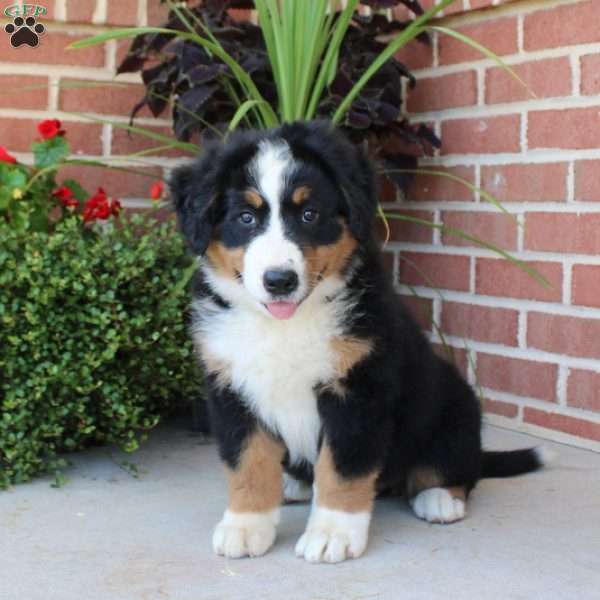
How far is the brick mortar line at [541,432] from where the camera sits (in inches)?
130

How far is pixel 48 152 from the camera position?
135 inches

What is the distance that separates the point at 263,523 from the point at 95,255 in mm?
1081

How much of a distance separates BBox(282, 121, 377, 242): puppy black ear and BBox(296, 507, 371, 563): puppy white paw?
71 cm

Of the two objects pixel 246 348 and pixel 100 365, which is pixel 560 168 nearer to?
pixel 246 348

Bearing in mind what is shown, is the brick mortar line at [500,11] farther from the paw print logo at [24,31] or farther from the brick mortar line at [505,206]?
the paw print logo at [24,31]

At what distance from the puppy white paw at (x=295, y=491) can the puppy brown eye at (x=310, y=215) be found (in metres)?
0.84

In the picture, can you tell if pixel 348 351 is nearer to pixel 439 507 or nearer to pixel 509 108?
pixel 439 507

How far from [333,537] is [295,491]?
48cm

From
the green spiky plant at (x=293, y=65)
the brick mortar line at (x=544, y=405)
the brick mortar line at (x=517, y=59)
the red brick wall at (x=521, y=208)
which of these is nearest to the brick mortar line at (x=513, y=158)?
the red brick wall at (x=521, y=208)

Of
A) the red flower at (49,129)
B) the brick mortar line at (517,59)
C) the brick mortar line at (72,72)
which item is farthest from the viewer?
the brick mortar line at (72,72)

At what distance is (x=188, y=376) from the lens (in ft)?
10.7

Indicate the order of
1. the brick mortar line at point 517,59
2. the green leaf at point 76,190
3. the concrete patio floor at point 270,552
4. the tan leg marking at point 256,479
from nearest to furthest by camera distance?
the concrete patio floor at point 270,552 < the tan leg marking at point 256,479 < the brick mortar line at point 517,59 < the green leaf at point 76,190

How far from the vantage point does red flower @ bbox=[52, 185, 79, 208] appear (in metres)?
3.39

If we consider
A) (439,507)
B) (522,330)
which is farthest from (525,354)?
(439,507)
